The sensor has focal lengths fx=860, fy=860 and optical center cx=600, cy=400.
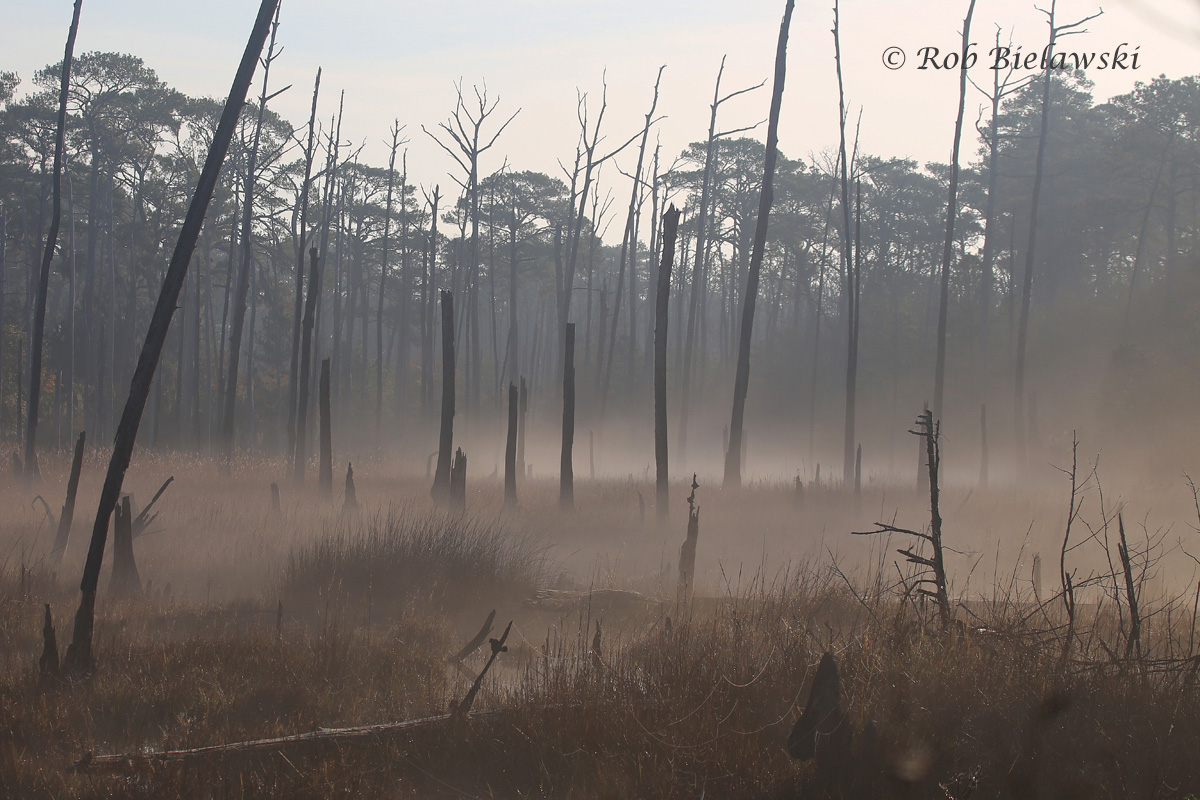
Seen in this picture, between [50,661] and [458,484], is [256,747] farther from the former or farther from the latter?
[458,484]

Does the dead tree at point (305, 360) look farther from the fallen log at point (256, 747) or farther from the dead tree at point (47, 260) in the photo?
the fallen log at point (256, 747)

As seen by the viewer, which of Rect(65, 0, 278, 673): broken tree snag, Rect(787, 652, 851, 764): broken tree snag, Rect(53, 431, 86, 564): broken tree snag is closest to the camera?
Rect(787, 652, 851, 764): broken tree snag

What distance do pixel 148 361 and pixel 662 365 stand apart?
985 centimetres

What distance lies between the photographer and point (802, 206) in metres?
40.5

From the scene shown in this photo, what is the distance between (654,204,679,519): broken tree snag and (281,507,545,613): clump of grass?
510 cm

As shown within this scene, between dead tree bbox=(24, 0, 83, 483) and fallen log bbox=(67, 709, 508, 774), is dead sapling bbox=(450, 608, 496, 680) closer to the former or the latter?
fallen log bbox=(67, 709, 508, 774)

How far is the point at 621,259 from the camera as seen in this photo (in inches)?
1294

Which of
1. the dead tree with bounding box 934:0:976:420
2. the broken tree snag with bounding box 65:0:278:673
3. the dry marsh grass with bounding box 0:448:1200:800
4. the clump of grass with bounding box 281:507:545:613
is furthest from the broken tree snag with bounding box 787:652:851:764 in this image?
the dead tree with bounding box 934:0:976:420

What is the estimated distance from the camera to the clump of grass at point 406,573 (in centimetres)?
809

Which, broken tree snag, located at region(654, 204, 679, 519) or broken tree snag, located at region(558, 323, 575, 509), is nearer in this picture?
broken tree snag, located at region(654, 204, 679, 519)

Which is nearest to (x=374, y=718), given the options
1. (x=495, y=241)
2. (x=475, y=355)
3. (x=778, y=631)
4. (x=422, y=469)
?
(x=778, y=631)

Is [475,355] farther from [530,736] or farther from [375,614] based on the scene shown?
[530,736]

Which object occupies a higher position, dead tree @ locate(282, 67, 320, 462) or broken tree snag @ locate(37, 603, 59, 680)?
dead tree @ locate(282, 67, 320, 462)

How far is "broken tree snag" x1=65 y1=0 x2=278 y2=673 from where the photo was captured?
209 inches
